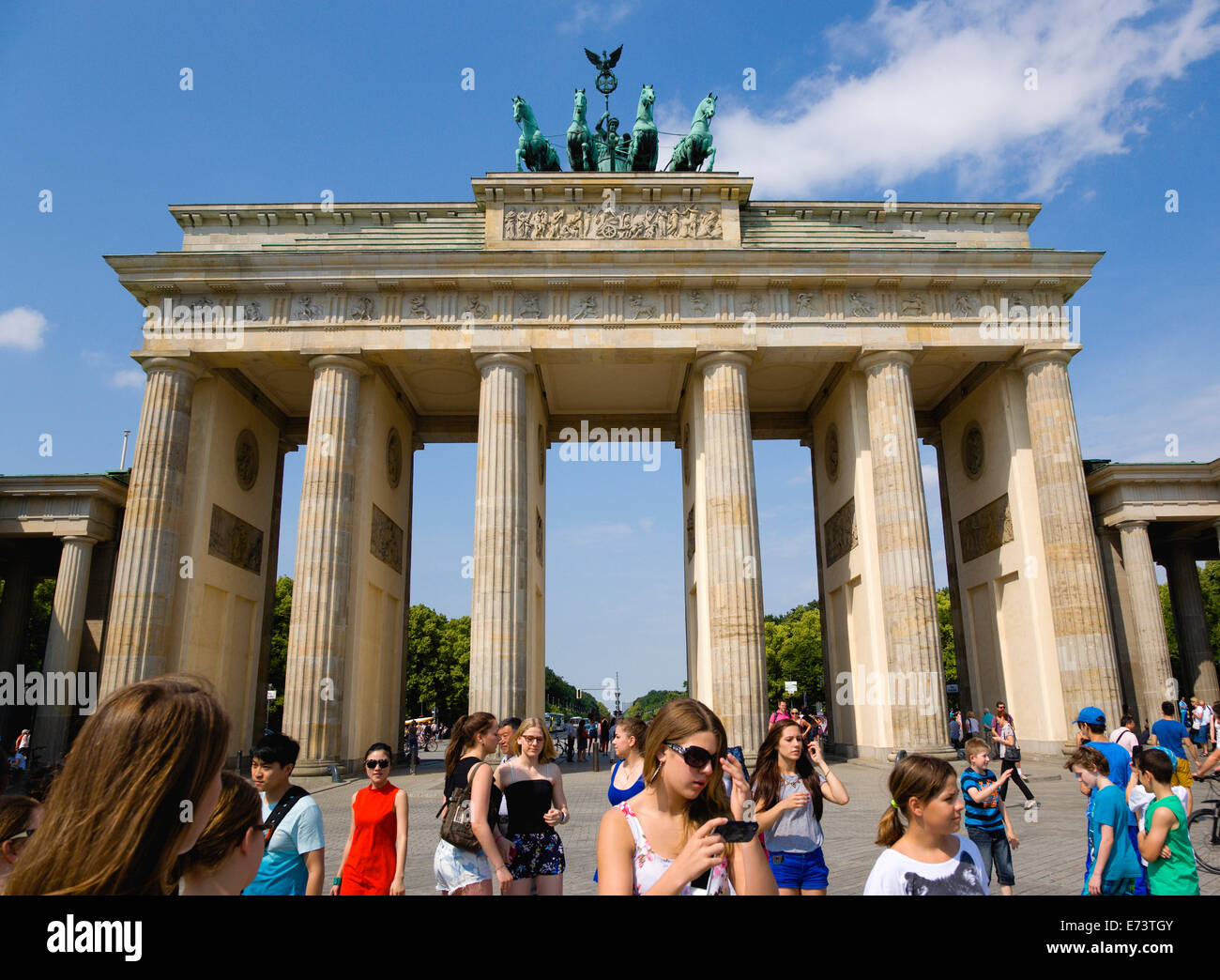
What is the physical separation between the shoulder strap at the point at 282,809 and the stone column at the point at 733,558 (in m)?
17.6

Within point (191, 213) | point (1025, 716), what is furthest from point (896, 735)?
point (191, 213)

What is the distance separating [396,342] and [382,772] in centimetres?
2040

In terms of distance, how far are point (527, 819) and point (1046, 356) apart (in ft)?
80.3

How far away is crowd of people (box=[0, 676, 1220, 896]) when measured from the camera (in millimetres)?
1735

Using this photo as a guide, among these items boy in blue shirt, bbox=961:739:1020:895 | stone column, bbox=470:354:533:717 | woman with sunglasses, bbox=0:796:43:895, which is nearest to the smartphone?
woman with sunglasses, bbox=0:796:43:895

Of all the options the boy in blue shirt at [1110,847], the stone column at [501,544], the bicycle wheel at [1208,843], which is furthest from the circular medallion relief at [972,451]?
the boy in blue shirt at [1110,847]

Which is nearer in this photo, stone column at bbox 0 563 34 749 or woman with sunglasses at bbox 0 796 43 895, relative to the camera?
woman with sunglasses at bbox 0 796 43 895

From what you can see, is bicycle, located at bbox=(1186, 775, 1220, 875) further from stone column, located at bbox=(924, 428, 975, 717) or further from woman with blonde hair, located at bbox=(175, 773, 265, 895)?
stone column, located at bbox=(924, 428, 975, 717)

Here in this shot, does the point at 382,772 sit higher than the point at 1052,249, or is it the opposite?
the point at 1052,249

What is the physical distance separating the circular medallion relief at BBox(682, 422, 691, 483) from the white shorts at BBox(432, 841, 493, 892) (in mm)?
23057

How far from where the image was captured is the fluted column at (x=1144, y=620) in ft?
87.5
